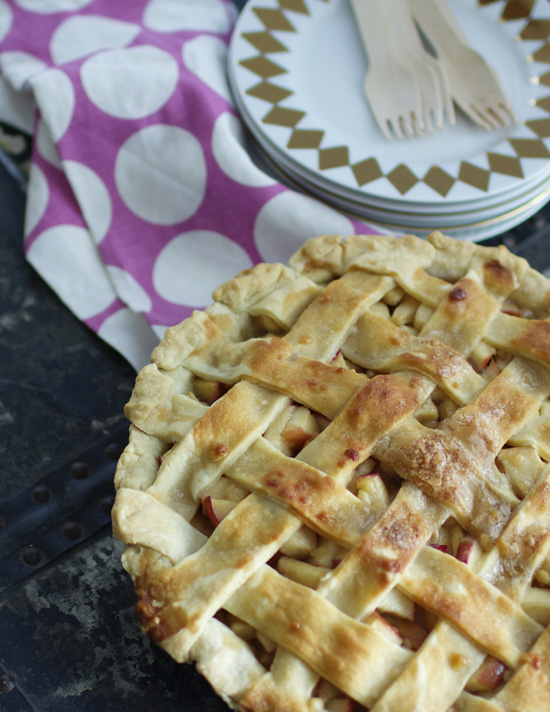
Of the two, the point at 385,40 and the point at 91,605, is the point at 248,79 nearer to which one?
the point at 385,40

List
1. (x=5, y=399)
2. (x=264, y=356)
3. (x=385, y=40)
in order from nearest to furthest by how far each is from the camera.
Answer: (x=264, y=356) → (x=5, y=399) → (x=385, y=40)

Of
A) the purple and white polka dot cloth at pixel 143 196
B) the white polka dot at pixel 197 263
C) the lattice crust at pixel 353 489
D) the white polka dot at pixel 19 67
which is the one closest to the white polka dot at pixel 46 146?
the purple and white polka dot cloth at pixel 143 196

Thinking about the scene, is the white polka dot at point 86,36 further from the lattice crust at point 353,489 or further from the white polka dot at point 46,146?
the lattice crust at point 353,489

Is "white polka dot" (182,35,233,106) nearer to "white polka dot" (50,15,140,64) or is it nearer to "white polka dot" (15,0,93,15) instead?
"white polka dot" (50,15,140,64)

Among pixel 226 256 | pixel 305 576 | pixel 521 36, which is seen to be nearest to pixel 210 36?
pixel 226 256

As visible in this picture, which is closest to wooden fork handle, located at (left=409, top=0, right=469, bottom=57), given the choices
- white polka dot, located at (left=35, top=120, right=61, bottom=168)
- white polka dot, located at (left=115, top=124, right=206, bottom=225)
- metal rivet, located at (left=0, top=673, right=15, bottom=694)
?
white polka dot, located at (left=115, top=124, right=206, bottom=225)

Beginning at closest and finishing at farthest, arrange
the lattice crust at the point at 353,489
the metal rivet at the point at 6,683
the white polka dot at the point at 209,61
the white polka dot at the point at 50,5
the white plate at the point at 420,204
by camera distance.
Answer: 1. the lattice crust at the point at 353,489
2. the metal rivet at the point at 6,683
3. the white plate at the point at 420,204
4. the white polka dot at the point at 209,61
5. the white polka dot at the point at 50,5
